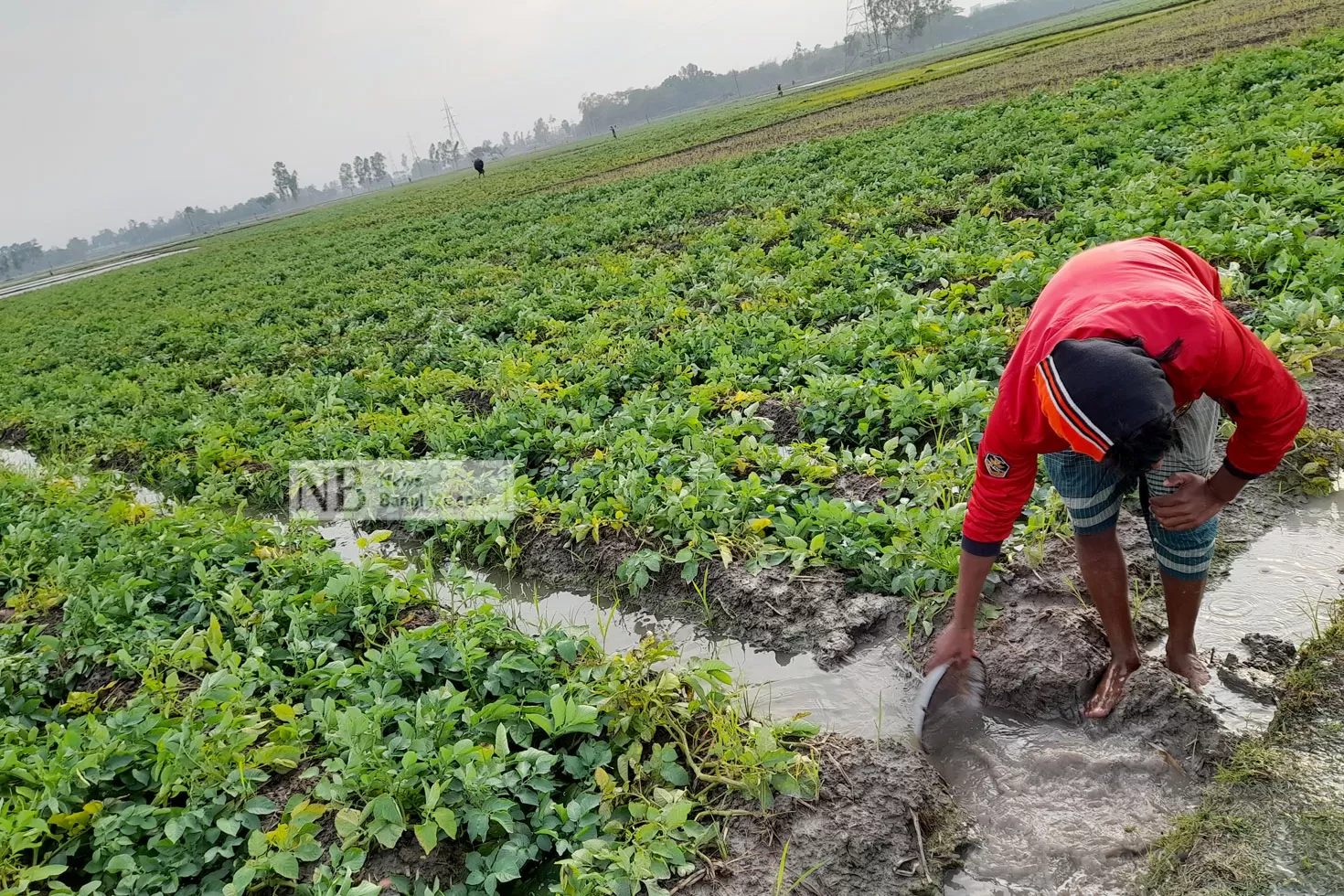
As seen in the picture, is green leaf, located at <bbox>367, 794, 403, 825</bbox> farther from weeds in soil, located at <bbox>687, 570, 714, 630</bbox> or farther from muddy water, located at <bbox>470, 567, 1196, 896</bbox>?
weeds in soil, located at <bbox>687, 570, 714, 630</bbox>

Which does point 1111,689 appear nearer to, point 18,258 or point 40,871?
point 40,871

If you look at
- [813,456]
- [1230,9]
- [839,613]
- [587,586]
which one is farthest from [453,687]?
[1230,9]

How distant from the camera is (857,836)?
2.49 meters

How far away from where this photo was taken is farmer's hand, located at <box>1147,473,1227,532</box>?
2.17 metres

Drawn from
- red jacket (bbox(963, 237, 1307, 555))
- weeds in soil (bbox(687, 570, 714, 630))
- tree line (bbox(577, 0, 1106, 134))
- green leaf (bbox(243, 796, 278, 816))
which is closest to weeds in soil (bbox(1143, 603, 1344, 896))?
red jacket (bbox(963, 237, 1307, 555))

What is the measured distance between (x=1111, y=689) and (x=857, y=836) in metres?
1.14

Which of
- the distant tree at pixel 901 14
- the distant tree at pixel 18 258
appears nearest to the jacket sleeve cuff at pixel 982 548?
the distant tree at pixel 901 14

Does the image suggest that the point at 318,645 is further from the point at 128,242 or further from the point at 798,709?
the point at 128,242

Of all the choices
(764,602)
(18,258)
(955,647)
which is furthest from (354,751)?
(18,258)

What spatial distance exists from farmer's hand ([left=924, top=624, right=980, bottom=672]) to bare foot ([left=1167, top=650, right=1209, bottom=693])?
72 cm

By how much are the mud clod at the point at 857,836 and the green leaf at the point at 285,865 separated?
1.30m

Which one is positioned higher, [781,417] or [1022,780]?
[781,417]

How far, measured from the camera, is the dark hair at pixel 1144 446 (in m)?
1.53

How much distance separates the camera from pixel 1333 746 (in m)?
2.29
